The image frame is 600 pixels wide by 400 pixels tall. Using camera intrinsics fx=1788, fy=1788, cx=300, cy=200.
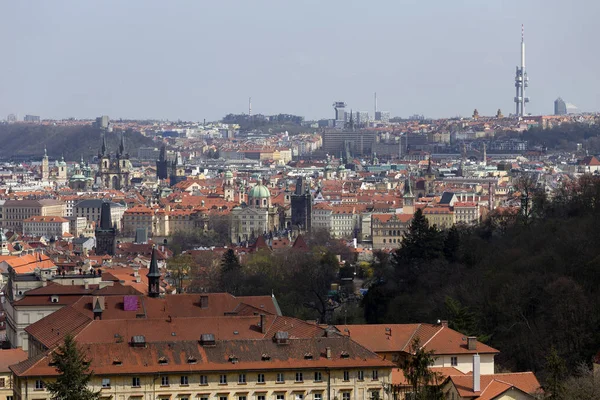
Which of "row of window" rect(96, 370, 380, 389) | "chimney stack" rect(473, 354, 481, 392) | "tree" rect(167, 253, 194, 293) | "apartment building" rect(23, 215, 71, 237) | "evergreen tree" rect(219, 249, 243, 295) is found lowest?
"apartment building" rect(23, 215, 71, 237)

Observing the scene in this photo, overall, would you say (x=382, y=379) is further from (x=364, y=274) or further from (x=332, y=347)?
(x=364, y=274)

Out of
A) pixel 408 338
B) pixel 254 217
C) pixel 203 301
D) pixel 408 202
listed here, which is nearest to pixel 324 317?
pixel 203 301

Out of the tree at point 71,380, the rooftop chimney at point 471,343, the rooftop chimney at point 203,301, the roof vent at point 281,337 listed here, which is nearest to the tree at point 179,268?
the rooftop chimney at point 203,301

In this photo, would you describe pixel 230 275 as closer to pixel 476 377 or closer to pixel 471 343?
pixel 471 343

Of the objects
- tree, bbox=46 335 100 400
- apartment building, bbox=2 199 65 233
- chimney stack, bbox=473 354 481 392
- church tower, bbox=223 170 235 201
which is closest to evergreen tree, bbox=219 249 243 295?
chimney stack, bbox=473 354 481 392

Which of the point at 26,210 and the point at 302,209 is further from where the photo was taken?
the point at 26,210

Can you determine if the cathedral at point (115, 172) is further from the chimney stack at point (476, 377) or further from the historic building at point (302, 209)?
the chimney stack at point (476, 377)

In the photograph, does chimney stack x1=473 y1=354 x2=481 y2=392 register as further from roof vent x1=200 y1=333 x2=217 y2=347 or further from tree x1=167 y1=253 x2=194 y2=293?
tree x1=167 y1=253 x2=194 y2=293

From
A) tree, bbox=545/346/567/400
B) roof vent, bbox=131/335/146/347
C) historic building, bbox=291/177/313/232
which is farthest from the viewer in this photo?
historic building, bbox=291/177/313/232
